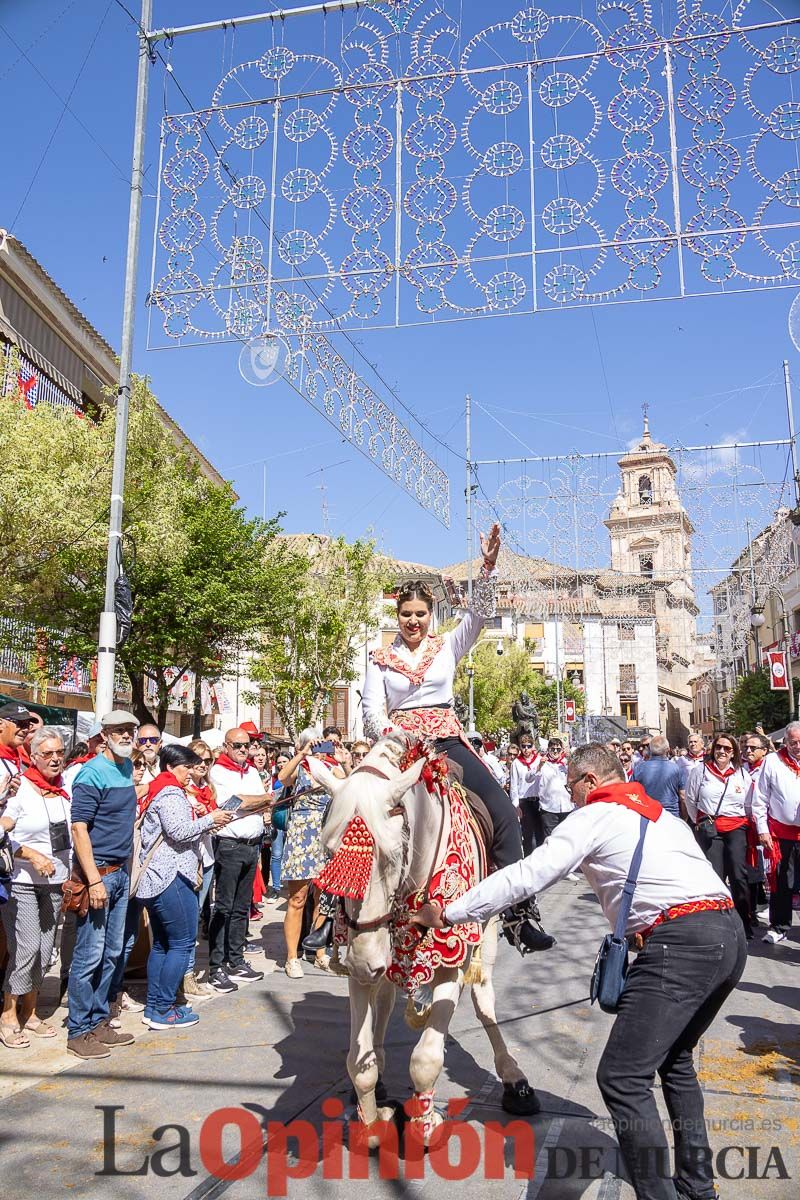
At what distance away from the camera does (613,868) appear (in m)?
3.39

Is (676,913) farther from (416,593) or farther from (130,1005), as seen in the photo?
(130,1005)

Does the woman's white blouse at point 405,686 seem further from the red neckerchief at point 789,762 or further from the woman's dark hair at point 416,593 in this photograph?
the red neckerchief at point 789,762

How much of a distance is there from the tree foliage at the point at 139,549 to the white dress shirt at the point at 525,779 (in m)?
8.05

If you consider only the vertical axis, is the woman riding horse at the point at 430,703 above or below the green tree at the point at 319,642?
below

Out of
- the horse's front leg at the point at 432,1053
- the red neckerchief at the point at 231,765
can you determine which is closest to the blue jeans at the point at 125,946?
the red neckerchief at the point at 231,765

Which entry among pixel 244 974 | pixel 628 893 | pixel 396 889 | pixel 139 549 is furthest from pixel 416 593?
pixel 139 549

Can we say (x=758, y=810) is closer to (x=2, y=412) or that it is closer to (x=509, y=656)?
(x=2, y=412)

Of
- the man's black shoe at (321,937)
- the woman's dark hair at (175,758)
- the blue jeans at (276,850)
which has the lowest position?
the blue jeans at (276,850)

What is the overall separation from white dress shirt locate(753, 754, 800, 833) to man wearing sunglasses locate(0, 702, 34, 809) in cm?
688

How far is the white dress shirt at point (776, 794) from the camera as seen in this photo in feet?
27.8

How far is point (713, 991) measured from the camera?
3.23 m

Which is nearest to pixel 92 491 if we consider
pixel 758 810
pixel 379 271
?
pixel 379 271

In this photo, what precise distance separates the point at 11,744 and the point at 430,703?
3.32 m

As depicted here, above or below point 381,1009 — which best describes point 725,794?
above
